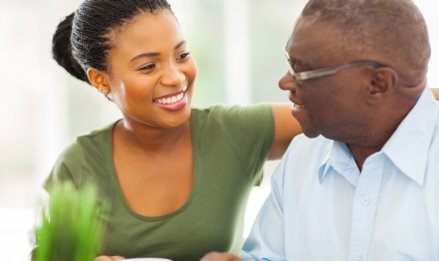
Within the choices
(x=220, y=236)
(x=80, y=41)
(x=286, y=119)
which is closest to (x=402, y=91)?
(x=286, y=119)

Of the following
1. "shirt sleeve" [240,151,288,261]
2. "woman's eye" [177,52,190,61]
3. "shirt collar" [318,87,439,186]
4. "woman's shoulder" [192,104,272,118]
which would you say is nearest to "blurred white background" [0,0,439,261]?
"woman's shoulder" [192,104,272,118]

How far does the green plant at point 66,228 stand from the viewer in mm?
1075

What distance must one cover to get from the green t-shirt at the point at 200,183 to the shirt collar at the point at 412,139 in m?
0.67

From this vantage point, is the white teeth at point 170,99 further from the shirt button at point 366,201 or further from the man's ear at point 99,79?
the shirt button at point 366,201

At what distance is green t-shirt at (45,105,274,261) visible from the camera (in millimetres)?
1791

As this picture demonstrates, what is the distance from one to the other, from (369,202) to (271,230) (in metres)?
0.33

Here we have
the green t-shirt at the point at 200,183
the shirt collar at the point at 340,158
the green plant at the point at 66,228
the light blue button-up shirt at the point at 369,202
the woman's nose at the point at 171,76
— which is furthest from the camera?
the green t-shirt at the point at 200,183

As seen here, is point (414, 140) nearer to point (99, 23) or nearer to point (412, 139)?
point (412, 139)

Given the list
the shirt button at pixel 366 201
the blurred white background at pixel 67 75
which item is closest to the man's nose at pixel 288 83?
the shirt button at pixel 366 201

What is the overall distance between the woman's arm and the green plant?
89 cm

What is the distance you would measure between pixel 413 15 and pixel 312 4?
21 cm

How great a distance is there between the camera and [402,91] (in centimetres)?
120

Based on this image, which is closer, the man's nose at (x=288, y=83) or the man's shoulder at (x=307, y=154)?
the man's nose at (x=288, y=83)

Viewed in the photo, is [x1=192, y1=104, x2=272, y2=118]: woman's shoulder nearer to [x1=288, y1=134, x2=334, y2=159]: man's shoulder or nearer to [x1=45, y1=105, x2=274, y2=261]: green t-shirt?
[x1=45, y1=105, x2=274, y2=261]: green t-shirt
